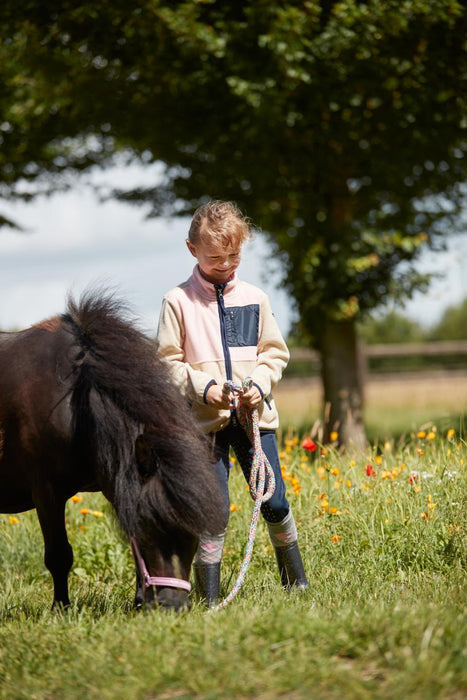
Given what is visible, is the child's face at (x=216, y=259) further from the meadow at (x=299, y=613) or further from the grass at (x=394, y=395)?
the grass at (x=394, y=395)

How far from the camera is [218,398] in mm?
3293

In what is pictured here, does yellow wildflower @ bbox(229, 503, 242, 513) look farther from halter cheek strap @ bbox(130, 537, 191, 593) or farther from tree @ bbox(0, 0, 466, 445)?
tree @ bbox(0, 0, 466, 445)

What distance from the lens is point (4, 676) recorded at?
2.59m

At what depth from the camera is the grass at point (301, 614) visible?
2.31 meters

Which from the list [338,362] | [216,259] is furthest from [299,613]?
[338,362]

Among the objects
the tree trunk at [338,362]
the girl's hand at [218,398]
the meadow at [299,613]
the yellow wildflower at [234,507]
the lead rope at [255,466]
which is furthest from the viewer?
the tree trunk at [338,362]

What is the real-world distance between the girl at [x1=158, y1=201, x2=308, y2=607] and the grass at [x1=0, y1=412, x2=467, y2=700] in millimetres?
551

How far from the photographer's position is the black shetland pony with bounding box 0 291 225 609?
112 inches

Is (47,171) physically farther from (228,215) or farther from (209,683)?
(209,683)

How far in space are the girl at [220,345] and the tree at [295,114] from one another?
352cm

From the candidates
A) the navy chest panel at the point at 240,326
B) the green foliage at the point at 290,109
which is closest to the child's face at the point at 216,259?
the navy chest panel at the point at 240,326

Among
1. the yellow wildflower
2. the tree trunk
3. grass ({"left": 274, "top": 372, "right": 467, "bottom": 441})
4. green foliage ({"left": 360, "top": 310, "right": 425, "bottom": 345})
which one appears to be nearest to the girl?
the yellow wildflower

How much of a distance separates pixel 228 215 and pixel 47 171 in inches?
322

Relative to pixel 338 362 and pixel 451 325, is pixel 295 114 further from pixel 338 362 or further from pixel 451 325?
pixel 451 325
